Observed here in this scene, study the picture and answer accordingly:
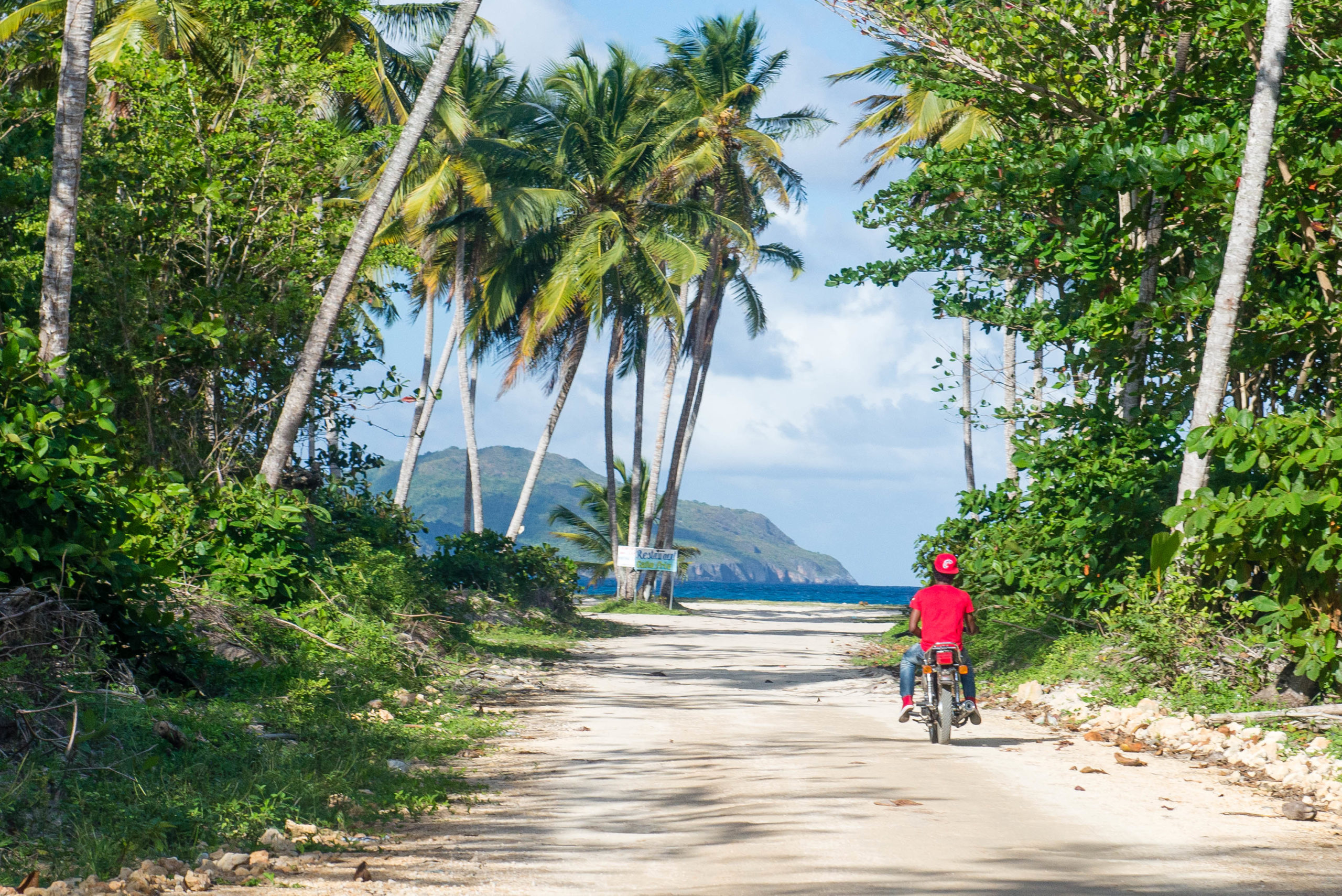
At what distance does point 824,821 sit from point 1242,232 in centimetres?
776

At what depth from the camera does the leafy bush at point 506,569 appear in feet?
71.7

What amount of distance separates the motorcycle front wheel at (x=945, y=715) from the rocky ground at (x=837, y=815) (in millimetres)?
184

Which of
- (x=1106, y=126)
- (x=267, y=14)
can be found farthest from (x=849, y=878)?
(x=267, y=14)

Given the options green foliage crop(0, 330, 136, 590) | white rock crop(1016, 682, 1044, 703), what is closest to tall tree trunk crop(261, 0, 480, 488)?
green foliage crop(0, 330, 136, 590)

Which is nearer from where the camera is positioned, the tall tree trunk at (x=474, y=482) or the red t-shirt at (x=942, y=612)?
the red t-shirt at (x=942, y=612)

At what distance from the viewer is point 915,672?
1006 centimetres

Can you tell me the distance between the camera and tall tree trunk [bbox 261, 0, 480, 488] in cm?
1310

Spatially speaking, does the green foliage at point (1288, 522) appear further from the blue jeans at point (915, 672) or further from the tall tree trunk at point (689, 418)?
the tall tree trunk at point (689, 418)

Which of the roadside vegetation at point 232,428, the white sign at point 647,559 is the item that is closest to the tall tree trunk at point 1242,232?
the roadside vegetation at point 232,428

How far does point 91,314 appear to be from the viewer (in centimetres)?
1306

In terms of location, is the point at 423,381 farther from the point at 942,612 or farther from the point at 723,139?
the point at 942,612

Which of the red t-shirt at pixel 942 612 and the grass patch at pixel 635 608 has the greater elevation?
the red t-shirt at pixel 942 612

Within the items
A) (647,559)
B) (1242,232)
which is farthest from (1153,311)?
(647,559)

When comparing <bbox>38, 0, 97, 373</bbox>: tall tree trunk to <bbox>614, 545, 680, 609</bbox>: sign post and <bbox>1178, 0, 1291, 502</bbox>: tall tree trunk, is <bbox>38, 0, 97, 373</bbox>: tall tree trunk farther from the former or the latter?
<bbox>614, 545, 680, 609</bbox>: sign post
